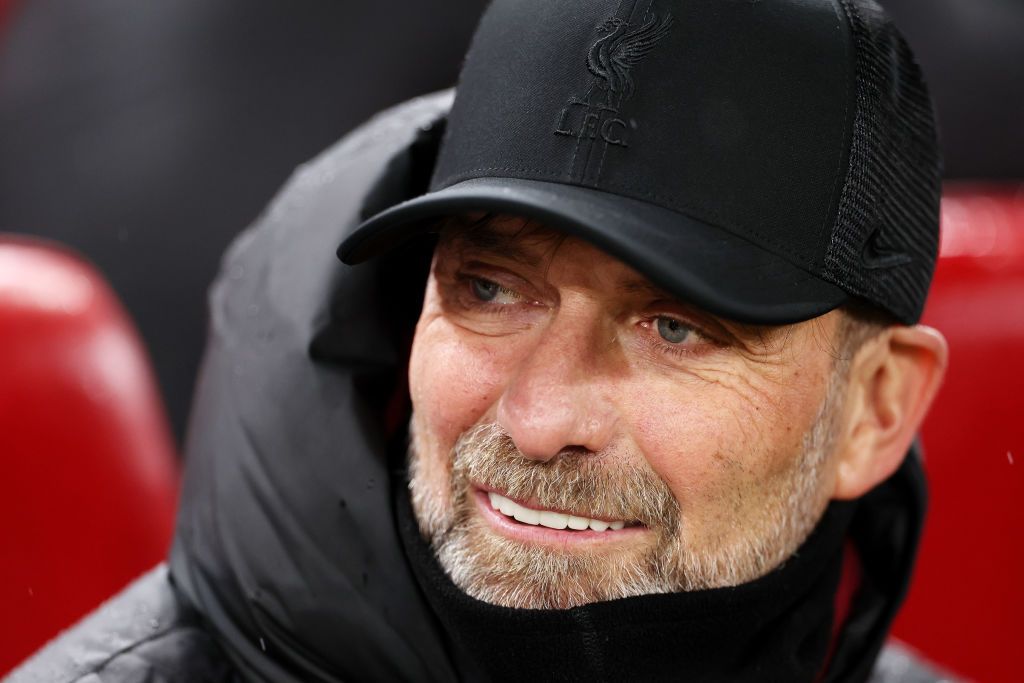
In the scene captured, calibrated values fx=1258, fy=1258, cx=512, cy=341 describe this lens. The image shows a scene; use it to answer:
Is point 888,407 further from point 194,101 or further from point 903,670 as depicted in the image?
point 194,101

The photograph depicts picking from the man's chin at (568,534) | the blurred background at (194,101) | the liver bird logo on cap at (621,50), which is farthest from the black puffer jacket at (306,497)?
the blurred background at (194,101)

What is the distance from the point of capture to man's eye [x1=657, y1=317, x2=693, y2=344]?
1099 millimetres

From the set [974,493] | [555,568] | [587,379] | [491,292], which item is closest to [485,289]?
[491,292]

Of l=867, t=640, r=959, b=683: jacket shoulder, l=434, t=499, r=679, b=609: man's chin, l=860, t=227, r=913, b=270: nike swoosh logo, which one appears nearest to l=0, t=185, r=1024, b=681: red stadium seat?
l=867, t=640, r=959, b=683: jacket shoulder

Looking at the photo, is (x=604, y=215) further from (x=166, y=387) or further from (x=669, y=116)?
(x=166, y=387)

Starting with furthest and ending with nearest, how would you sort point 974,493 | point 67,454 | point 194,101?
point 194,101, point 974,493, point 67,454

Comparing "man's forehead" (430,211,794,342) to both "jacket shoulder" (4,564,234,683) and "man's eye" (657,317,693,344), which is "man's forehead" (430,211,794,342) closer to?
"man's eye" (657,317,693,344)

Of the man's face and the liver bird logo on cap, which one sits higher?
the liver bird logo on cap

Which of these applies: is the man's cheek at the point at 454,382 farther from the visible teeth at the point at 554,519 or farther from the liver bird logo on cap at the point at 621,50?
the liver bird logo on cap at the point at 621,50

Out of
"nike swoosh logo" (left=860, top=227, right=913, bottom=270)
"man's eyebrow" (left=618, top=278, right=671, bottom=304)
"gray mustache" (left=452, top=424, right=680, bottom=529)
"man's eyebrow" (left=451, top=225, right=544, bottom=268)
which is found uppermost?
"nike swoosh logo" (left=860, top=227, right=913, bottom=270)

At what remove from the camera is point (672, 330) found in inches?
43.4

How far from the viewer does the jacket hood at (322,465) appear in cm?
120

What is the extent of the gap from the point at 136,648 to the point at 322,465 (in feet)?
0.84

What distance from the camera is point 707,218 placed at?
1032 millimetres
